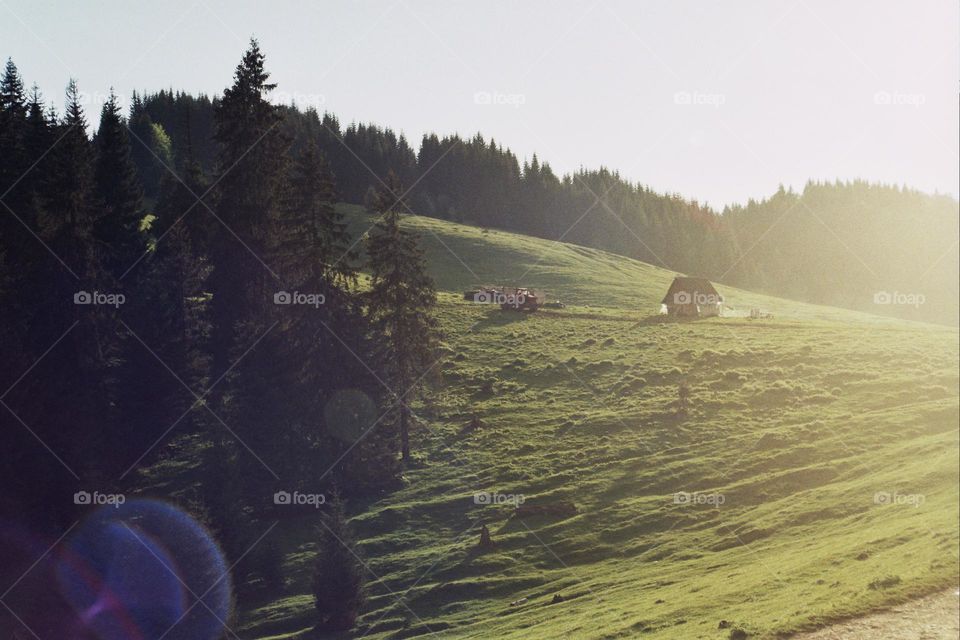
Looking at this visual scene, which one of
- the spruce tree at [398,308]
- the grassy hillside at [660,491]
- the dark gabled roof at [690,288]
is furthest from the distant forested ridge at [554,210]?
the spruce tree at [398,308]

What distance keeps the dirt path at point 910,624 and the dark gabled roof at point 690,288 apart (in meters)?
75.3

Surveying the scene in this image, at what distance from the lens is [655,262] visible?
525 ft

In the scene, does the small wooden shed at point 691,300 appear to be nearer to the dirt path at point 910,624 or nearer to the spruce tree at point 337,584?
the spruce tree at point 337,584

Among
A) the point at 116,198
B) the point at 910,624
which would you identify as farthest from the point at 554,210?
the point at 910,624

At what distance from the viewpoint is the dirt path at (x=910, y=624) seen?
1714cm

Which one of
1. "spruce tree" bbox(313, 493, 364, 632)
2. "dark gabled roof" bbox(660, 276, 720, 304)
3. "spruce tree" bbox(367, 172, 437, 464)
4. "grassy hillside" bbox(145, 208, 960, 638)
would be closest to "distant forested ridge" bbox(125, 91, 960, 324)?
"dark gabled roof" bbox(660, 276, 720, 304)

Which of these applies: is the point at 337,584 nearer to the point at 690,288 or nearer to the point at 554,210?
the point at 690,288

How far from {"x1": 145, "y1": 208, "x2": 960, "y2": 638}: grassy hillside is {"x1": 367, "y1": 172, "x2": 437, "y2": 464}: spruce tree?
2.09 m

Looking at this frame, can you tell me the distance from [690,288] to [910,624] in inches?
3092

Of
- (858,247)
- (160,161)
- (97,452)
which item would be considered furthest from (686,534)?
(858,247)

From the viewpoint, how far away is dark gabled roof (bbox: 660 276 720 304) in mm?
92688

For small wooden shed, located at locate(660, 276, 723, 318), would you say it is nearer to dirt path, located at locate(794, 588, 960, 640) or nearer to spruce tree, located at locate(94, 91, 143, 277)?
spruce tree, located at locate(94, 91, 143, 277)

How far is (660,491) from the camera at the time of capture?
1665 inches

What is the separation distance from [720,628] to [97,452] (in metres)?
36.5
